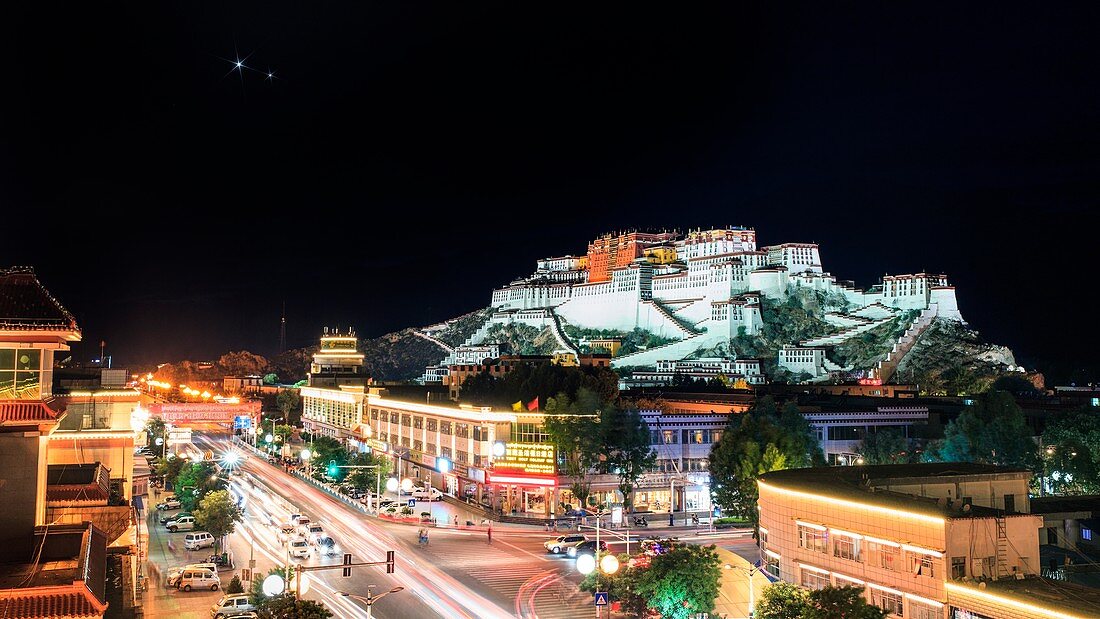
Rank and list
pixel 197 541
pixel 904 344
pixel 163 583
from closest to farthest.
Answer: pixel 163 583 < pixel 197 541 < pixel 904 344

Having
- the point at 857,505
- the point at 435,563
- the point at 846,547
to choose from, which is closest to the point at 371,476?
the point at 435,563

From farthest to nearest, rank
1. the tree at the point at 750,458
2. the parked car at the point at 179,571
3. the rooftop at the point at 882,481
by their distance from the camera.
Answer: the tree at the point at 750,458 < the parked car at the point at 179,571 < the rooftop at the point at 882,481

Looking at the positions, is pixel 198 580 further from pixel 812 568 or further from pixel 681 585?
pixel 812 568

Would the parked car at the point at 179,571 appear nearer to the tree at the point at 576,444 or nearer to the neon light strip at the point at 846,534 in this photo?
the neon light strip at the point at 846,534

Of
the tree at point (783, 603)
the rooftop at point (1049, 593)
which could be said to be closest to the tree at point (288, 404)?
the tree at point (783, 603)

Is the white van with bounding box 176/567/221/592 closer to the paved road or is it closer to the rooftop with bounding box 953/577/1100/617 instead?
the paved road

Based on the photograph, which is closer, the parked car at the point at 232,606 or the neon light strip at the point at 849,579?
the neon light strip at the point at 849,579

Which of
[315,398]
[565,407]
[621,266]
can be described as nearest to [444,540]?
[565,407]

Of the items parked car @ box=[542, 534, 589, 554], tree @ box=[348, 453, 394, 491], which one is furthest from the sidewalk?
parked car @ box=[542, 534, 589, 554]

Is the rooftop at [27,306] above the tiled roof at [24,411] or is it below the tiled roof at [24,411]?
above
